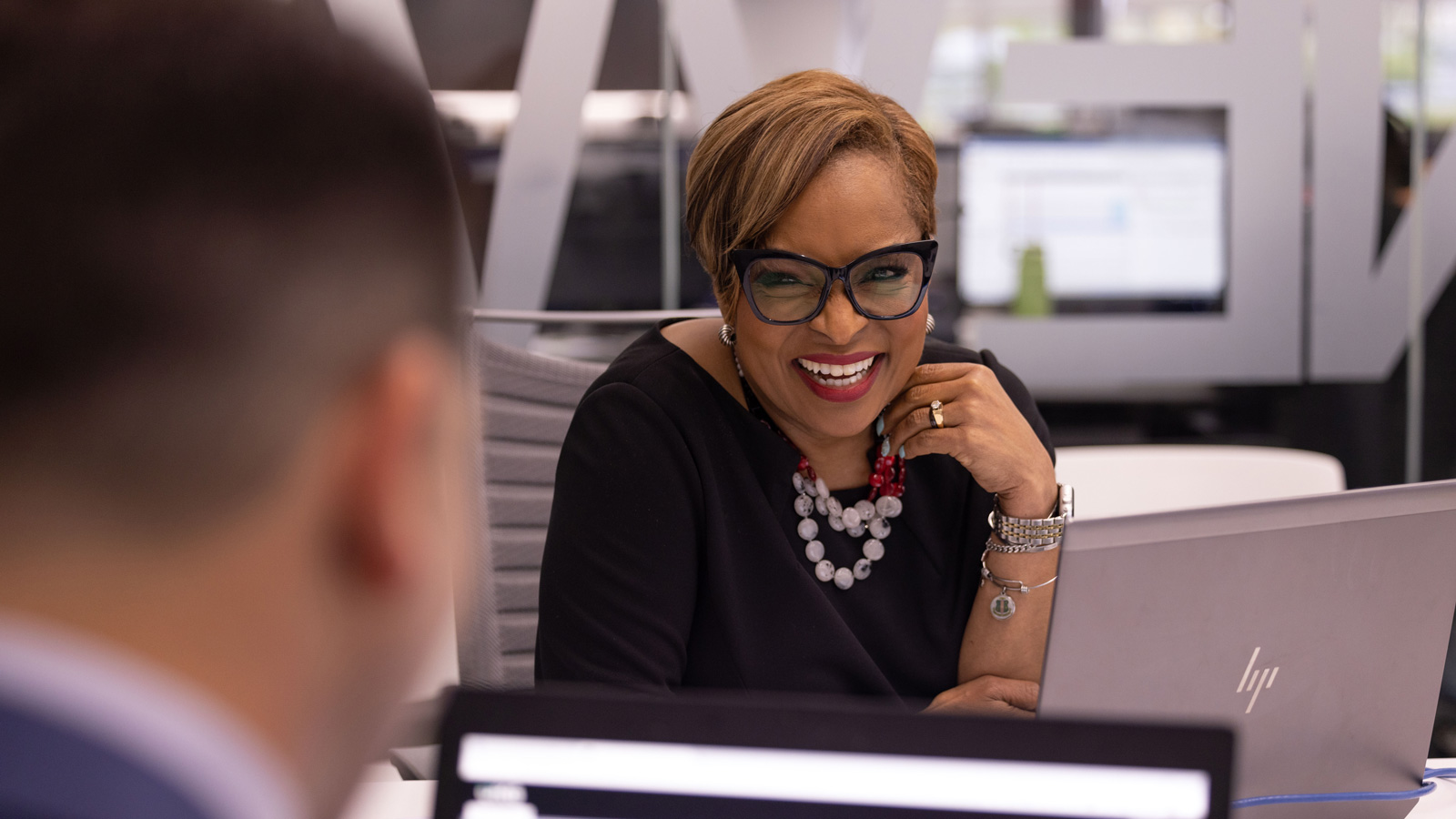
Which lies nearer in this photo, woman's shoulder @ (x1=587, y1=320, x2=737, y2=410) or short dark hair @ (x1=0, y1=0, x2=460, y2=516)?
short dark hair @ (x1=0, y1=0, x2=460, y2=516)

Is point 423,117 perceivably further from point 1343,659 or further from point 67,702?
point 1343,659

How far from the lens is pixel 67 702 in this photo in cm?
→ 28

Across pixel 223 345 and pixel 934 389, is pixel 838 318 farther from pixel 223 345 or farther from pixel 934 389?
pixel 223 345

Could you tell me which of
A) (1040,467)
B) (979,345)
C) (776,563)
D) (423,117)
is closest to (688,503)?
(776,563)

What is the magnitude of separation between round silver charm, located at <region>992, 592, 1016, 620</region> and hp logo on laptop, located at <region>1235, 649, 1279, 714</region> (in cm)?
49

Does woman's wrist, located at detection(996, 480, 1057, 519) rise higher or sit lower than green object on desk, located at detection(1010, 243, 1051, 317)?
lower

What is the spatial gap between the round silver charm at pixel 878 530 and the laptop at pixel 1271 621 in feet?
1.86

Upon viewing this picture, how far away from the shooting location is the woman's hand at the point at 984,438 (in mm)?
1355

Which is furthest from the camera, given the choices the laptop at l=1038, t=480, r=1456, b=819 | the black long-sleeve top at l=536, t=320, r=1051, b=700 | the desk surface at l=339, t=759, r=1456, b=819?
the black long-sleeve top at l=536, t=320, r=1051, b=700

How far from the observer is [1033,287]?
12.0 ft

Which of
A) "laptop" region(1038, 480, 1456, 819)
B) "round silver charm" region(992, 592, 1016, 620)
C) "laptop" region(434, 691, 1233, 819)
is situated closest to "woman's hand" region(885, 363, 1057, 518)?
"round silver charm" region(992, 592, 1016, 620)

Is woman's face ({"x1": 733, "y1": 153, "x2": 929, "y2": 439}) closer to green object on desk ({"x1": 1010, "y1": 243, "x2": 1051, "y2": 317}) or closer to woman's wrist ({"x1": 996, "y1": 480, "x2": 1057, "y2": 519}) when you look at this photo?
woman's wrist ({"x1": 996, "y1": 480, "x2": 1057, "y2": 519})

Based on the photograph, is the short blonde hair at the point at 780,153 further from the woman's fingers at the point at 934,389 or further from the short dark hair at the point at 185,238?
the short dark hair at the point at 185,238

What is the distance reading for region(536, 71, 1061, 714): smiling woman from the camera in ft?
4.26
